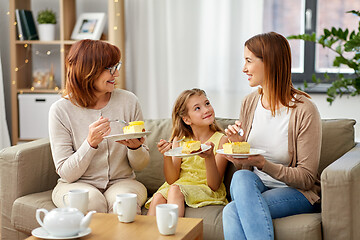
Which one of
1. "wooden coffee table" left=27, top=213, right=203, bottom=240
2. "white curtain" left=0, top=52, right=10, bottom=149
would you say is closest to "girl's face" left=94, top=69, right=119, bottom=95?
"wooden coffee table" left=27, top=213, right=203, bottom=240

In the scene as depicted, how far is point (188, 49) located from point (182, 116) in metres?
1.61

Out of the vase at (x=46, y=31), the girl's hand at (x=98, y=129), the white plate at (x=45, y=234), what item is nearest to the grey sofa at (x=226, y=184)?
the girl's hand at (x=98, y=129)

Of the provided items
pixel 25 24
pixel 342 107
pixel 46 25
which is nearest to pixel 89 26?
pixel 46 25

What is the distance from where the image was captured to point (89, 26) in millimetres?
4082

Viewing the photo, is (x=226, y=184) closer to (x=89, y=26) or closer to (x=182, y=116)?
(x=182, y=116)

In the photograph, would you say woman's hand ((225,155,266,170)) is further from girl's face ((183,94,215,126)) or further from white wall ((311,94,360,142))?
white wall ((311,94,360,142))

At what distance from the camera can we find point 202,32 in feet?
13.2

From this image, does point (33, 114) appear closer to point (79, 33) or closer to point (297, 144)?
point (79, 33)

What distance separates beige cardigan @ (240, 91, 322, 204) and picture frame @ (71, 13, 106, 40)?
2168mm

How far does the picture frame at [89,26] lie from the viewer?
405 cm

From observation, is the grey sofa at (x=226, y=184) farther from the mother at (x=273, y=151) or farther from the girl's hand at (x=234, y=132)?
the girl's hand at (x=234, y=132)

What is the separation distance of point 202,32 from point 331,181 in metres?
2.24

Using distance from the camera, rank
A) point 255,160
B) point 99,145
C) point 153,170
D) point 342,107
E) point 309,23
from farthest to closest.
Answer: point 309,23, point 342,107, point 153,170, point 99,145, point 255,160

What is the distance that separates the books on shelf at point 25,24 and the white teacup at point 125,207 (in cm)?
261
